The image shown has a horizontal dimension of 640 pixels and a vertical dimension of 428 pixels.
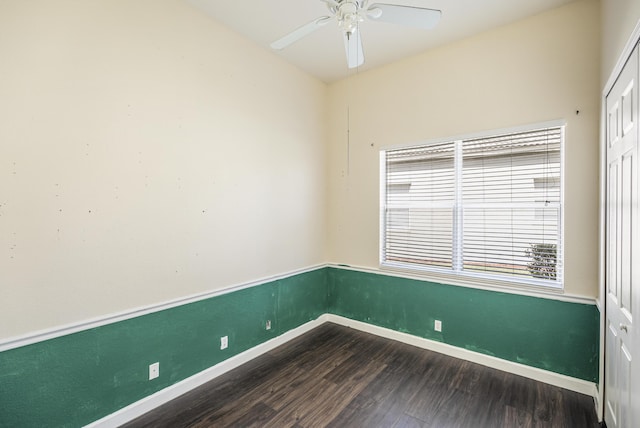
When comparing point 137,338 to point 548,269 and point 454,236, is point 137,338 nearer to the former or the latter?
point 454,236

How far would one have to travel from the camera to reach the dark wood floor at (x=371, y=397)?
2.16 meters

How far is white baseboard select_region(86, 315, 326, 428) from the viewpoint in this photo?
6.79 feet

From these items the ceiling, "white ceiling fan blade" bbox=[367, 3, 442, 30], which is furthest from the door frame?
"white ceiling fan blade" bbox=[367, 3, 442, 30]

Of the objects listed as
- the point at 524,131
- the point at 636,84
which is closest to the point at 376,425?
the point at 636,84

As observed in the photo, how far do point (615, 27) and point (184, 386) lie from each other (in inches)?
159

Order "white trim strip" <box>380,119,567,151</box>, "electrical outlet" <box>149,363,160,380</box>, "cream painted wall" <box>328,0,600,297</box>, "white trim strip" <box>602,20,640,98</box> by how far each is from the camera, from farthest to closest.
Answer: "white trim strip" <box>380,119,567,151</box>, "cream painted wall" <box>328,0,600,297</box>, "electrical outlet" <box>149,363,160,380</box>, "white trim strip" <box>602,20,640,98</box>

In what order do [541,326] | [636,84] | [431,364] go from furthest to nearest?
[431,364], [541,326], [636,84]

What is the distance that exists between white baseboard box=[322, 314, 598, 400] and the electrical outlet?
2263mm

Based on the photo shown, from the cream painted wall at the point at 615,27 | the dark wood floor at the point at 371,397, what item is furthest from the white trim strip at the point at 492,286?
the cream painted wall at the point at 615,27

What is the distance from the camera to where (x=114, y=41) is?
2.05 metres

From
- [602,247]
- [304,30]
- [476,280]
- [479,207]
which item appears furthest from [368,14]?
[476,280]

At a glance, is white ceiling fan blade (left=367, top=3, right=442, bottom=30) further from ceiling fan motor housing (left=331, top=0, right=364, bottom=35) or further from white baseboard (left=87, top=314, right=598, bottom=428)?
white baseboard (left=87, top=314, right=598, bottom=428)

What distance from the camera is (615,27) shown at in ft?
6.16

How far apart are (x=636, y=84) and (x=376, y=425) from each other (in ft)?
8.37
